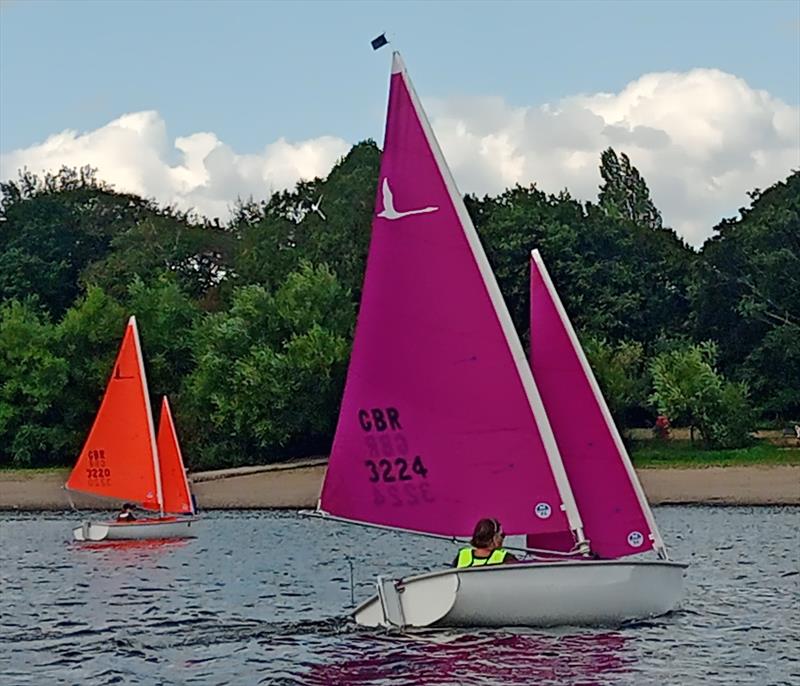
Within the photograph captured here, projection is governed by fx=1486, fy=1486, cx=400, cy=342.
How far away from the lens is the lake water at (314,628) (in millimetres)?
18875

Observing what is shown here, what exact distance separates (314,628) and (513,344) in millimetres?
6538

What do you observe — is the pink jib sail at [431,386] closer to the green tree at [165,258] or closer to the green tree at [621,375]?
the green tree at [621,375]

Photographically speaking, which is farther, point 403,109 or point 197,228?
point 197,228

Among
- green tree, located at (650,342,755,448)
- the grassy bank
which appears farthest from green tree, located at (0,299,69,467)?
green tree, located at (650,342,755,448)

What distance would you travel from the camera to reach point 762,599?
26.8 m

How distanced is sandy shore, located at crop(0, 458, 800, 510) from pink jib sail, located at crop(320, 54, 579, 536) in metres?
31.5

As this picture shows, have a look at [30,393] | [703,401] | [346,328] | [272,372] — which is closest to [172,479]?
[272,372]

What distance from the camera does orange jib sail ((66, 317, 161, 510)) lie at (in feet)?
142

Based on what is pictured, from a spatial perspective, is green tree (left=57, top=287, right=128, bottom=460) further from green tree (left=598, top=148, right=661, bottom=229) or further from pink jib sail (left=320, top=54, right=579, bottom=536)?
pink jib sail (left=320, top=54, right=579, bottom=536)

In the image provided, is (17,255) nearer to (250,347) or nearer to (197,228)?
(197,228)

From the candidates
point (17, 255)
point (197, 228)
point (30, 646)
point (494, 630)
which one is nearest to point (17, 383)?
point (17, 255)

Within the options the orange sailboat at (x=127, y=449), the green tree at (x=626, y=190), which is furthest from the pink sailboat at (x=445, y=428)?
the green tree at (x=626, y=190)

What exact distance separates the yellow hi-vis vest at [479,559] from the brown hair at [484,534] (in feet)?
0.54

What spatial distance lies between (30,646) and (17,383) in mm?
50779
